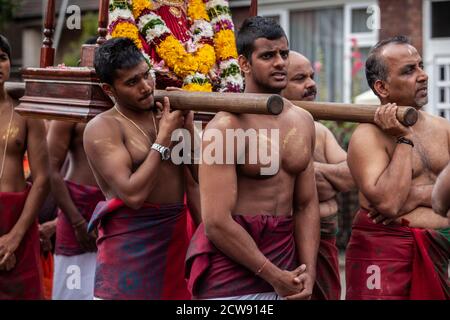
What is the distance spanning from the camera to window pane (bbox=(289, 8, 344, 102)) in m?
14.5

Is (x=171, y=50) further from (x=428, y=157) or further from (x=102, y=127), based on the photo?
(x=428, y=157)

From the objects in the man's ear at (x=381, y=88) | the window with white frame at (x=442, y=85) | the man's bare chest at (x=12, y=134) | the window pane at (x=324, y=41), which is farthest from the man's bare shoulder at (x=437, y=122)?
the window pane at (x=324, y=41)

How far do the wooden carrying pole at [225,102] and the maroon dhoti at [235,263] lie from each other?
545mm

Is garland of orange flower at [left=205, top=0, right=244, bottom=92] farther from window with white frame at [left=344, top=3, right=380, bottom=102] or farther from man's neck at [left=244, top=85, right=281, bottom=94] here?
window with white frame at [left=344, top=3, right=380, bottom=102]

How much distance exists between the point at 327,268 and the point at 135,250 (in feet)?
4.03

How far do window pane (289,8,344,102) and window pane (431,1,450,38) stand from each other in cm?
166

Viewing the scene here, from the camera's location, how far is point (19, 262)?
6055 millimetres

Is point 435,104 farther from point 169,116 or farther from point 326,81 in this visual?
point 169,116

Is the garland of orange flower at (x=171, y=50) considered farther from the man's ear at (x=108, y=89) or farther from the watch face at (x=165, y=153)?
the watch face at (x=165, y=153)

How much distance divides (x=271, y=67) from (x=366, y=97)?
21.1 feet

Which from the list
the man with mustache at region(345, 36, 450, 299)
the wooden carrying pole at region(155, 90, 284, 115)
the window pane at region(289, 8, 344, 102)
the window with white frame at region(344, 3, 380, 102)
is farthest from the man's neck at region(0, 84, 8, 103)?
the window pane at region(289, 8, 344, 102)

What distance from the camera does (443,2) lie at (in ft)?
43.2
